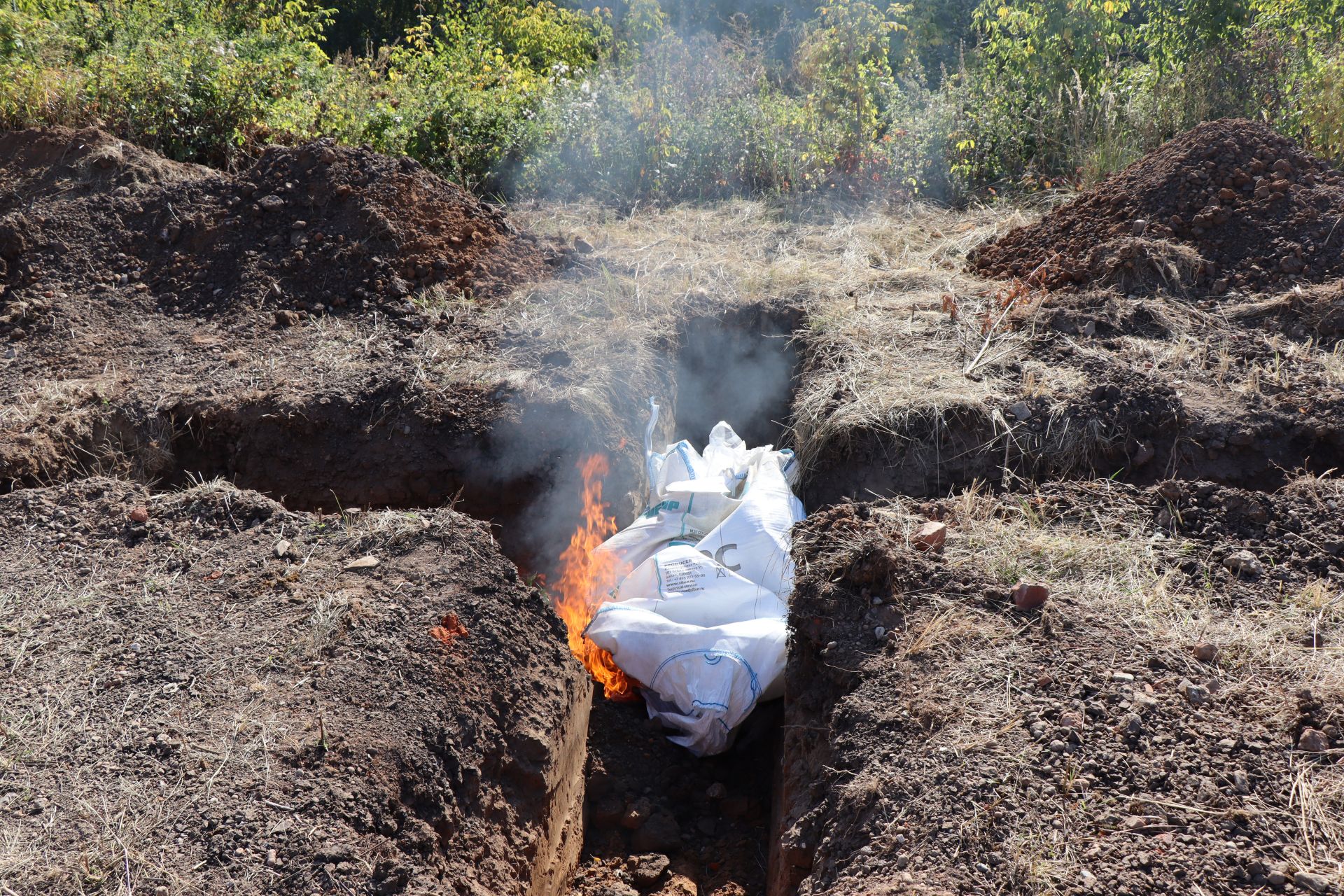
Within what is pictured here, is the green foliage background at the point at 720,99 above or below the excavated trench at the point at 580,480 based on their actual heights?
above

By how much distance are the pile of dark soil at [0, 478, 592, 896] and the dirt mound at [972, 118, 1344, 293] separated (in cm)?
353

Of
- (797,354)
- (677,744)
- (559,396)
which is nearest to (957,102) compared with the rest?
(797,354)

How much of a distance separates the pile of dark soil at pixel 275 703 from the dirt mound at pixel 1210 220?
353 centimetres

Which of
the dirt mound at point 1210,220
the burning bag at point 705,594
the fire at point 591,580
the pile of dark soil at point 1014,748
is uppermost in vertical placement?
the dirt mound at point 1210,220

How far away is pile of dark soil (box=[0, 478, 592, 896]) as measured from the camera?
2119 mm

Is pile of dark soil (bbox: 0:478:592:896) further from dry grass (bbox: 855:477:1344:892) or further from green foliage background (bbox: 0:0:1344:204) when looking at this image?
green foliage background (bbox: 0:0:1344:204)

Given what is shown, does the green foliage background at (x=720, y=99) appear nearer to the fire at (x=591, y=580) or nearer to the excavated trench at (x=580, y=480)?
the excavated trench at (x=580, y=480)

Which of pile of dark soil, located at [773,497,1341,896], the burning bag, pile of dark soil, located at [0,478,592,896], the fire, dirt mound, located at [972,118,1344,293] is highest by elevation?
dirt mound, located at [972,118,1344,293]

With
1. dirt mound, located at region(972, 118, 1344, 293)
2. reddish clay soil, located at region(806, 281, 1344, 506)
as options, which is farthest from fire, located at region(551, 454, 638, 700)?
dirt mound, located at region(972, 118, 1344, 293)

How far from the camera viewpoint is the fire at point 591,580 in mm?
3703

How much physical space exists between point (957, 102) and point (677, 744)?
6.15m

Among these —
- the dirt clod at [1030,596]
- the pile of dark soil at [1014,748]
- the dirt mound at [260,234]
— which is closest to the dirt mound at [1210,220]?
the pile of dark soil at [1014,748]

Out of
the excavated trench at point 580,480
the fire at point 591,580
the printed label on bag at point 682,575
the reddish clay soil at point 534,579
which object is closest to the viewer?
the reddish clay soil at point 534,579

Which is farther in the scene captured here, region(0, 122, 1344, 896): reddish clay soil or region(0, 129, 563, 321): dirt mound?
region(0, 129, 563, 321): dirt mound
